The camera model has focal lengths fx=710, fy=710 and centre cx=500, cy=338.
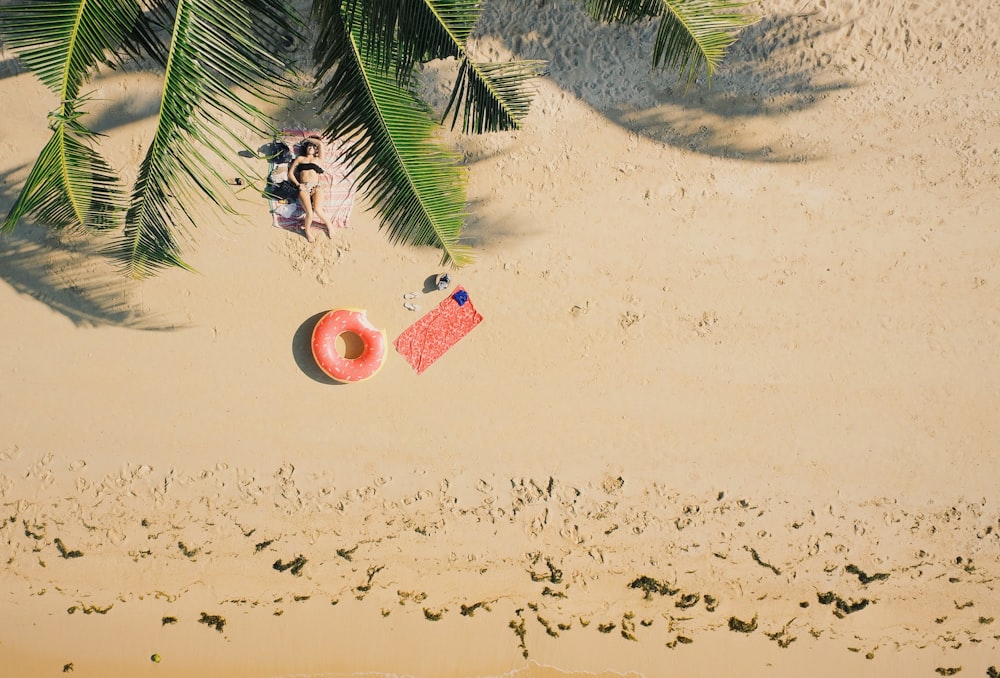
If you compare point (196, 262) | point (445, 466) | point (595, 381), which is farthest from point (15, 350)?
point (595, 381)

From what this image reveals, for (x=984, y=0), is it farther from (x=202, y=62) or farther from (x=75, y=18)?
(x=75, y=18)

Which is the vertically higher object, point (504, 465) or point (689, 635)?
point (504, 465)

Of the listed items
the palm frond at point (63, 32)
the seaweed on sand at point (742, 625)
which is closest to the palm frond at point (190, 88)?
Result: the palm frond at point (63, 32)

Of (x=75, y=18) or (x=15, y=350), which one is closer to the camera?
(x=75, y=18)

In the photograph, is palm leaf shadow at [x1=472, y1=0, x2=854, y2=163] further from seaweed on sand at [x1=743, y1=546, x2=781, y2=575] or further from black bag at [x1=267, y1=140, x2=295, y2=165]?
seaweed on sand at [x1=743, y1=546, x2=781, y2=575]

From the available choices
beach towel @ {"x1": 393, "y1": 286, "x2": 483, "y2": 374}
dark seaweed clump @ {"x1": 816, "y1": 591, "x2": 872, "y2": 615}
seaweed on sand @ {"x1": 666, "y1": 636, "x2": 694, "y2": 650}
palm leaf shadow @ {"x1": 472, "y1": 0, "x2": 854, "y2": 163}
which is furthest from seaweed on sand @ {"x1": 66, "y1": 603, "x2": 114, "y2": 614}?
dark seaweed clump @ {"x1": 816, "y1": 591, "x2": 872, "y2": 615}

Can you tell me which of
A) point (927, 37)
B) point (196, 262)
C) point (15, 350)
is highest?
point (927, 37)

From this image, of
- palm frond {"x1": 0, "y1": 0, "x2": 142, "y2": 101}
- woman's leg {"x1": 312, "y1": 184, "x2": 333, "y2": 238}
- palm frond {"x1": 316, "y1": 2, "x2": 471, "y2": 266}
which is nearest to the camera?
palm frond {"x1": 0, "y1": 0, "x2": 142, "y2": 101}
